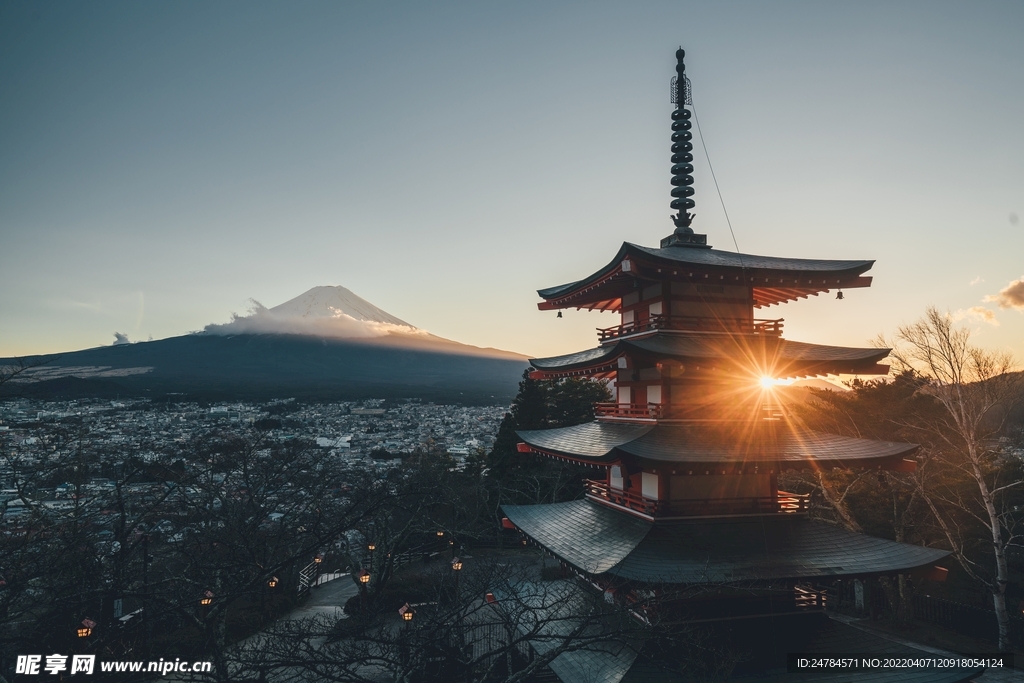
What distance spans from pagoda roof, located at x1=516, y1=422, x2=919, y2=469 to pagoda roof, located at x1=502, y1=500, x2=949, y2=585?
1.49 metres

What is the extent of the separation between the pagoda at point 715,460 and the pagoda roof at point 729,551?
1.3 inches

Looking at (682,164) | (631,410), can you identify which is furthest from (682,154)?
(631,410)

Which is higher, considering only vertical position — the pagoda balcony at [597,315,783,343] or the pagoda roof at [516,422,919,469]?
the pagoda balcony at [597,315,783,343]

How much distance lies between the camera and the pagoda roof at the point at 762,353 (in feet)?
33.6

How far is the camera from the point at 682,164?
1305cm

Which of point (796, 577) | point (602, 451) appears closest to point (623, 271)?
point (602, 451)

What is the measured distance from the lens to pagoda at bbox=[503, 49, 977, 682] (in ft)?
30.3

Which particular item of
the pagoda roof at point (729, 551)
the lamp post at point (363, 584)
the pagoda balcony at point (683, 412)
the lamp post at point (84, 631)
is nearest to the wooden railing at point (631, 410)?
the pagoda balcony at point (683, 412)

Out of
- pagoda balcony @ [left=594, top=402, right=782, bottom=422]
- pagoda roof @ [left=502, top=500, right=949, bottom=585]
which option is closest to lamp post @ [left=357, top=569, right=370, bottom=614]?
pagoda roof @ [left=502, top=500, right=949, bottom=585]

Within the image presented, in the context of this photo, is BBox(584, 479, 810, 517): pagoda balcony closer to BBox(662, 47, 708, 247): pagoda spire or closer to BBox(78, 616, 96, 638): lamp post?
BBox(662, 47, 708, 247): pagoda spire

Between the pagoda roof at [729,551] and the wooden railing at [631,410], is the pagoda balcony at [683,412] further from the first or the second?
the pagoda roof at [729,551]

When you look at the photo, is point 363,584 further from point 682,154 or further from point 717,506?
point 682,154

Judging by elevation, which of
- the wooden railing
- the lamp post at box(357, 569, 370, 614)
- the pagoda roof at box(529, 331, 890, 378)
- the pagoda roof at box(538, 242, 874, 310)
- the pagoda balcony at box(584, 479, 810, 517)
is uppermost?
the pagoda roof at box(538, 242, 874, 310)

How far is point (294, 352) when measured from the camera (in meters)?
137
